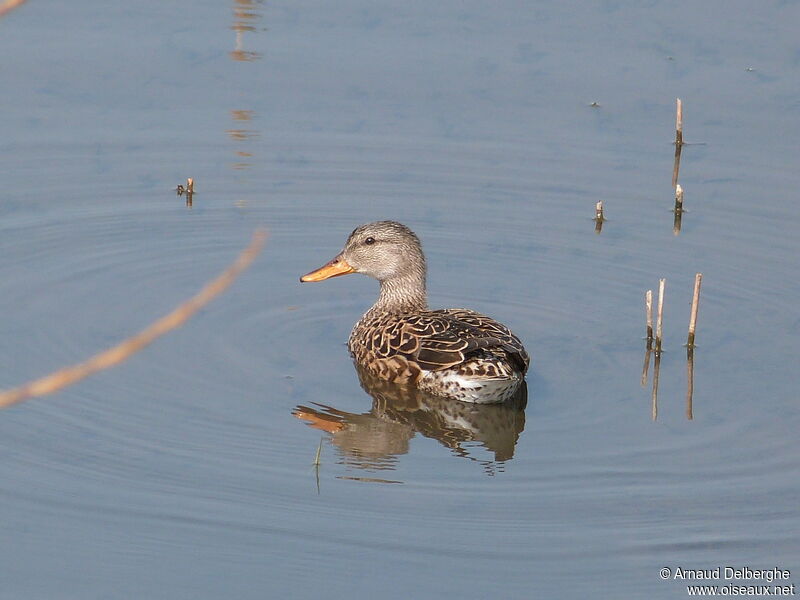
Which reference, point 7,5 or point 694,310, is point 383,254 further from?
Result: point 7,5

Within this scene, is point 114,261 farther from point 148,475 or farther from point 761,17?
point 761,17

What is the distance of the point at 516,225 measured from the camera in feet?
35.6

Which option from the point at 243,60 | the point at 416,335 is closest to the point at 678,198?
the point at 416,335

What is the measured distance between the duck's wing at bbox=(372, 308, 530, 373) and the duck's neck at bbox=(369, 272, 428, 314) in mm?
644

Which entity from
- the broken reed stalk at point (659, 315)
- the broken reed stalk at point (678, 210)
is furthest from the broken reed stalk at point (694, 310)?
the broken reed stalk at point (678, 210)

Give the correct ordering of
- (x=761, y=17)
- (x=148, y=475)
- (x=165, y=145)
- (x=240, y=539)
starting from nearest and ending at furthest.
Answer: (x=240, y=539), (x=148, y=475), (x=165, y=145), (x=761, y=17)

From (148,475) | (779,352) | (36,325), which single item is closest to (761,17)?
(779,352)

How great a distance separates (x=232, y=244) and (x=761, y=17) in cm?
643

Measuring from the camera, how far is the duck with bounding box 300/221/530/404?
8.25 metres

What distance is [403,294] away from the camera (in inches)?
377

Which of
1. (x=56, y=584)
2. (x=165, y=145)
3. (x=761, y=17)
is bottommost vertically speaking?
(x=56, y=584)

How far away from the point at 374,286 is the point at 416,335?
85.1 inches

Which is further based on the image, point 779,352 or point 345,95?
point 345,95

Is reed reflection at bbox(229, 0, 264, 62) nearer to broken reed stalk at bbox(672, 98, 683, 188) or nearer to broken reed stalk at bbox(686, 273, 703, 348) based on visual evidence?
broken reed stalk at bbox(672, 98, 683, 188)
